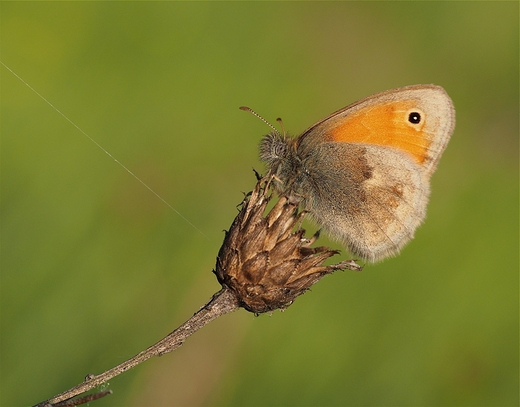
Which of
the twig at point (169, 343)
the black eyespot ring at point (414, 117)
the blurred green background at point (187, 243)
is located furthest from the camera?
the black eyespot ring at point (414, 117)

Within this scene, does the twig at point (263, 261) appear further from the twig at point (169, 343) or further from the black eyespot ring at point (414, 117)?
the black eyespot ring at point (414, 117)

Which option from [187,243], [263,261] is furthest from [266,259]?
[187,243]

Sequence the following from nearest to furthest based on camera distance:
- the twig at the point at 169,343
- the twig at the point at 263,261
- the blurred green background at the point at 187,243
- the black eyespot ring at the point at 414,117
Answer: the twig at the point at 169,343 < the twig at the point at 263,261 < the blurred green background at the point at 187,243 < the black eyespot ring at the point at 414,117

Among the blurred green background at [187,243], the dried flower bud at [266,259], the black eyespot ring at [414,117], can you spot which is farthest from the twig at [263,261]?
the black eyespot ring at [414,117]

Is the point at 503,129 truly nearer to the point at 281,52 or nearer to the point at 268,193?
the point at 281,52

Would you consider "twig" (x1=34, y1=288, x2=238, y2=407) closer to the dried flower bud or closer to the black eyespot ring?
the dried flower bud

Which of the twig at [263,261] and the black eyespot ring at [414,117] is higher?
the black eyespot ring at [414,117]

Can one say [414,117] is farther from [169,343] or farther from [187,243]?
[169,343]
